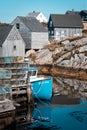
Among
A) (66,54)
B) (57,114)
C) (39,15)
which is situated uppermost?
(39,15)

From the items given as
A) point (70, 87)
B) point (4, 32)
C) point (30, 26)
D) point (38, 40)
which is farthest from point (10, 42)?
point (70, 87)

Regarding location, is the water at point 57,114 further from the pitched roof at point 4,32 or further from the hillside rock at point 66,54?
the pitched roof at point 4,32

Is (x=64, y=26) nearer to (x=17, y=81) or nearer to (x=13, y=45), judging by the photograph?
(x=13, y=45)

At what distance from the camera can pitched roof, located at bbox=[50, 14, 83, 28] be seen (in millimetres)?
110062

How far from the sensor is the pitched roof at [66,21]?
11006cm

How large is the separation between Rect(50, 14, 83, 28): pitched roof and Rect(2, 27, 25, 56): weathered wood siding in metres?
29.9

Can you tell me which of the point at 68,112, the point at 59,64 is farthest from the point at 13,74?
the point at 59,64

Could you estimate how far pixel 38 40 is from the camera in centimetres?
9331

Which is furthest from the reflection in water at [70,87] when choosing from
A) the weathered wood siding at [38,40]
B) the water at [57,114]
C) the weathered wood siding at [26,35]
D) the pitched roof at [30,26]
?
the pitched roof at [30,26]

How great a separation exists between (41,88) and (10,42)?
119 ft

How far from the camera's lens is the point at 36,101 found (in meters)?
45.5

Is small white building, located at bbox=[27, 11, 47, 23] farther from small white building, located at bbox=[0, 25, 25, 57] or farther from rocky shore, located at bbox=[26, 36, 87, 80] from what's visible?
small white building, located at bbox=[0, 25, 25, 57]

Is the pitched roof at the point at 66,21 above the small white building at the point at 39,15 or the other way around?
the other way around

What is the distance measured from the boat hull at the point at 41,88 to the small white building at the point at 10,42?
1356 inches
